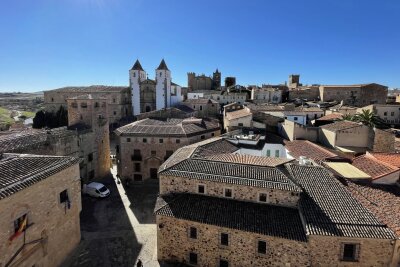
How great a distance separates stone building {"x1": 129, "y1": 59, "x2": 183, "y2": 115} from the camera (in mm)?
59000

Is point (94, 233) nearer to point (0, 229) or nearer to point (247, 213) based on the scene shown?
point (0, 229)

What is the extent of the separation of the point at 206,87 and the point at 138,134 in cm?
6773

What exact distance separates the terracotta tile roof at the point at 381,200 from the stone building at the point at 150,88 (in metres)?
46.5

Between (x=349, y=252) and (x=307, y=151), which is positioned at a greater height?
(x=307, y=151)

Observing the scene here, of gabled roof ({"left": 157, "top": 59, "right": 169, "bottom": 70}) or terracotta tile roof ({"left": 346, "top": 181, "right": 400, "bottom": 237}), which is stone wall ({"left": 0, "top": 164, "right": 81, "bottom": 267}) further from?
gabled roof ({"left": 157, "top": 59, "right": 169, "bottom": 70})

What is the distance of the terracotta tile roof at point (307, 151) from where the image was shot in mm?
24375

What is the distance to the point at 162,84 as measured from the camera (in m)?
59.1

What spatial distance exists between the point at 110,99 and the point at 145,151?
115 feet

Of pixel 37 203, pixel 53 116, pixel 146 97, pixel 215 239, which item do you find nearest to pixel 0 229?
pixel 37 203

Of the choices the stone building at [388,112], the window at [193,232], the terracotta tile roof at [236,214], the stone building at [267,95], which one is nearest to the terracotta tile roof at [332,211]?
the terracotta tile roof at [236,214]

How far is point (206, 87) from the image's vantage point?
9625 centimetres

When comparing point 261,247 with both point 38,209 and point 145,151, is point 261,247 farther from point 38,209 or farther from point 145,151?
point 145,151

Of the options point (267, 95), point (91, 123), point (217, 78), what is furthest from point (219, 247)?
point (217, 78)

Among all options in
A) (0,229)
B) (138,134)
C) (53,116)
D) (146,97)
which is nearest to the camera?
(0,229)
